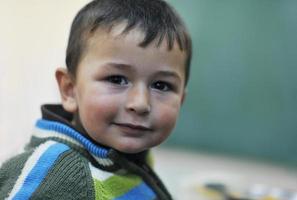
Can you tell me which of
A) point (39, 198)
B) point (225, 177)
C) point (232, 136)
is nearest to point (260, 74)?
point (232, 136)

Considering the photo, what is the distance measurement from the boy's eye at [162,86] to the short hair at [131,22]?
0.08 metres

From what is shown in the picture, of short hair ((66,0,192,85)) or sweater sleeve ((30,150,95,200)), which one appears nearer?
sweater sleeve ((30,150,95,200))

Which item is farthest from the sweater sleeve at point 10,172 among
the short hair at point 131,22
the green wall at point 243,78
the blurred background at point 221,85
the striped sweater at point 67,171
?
the green wall at point 243,78

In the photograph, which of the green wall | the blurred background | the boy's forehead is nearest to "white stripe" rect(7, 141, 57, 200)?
the boy's forehead

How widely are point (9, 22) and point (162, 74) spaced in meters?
1.16

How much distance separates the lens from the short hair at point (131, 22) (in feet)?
3.12

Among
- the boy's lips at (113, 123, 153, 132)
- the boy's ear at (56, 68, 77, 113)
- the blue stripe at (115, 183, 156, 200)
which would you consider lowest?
the blue stripe at (115, 183, 156, 200)

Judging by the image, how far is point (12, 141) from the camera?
77.9 inches

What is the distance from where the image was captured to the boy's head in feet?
3.04

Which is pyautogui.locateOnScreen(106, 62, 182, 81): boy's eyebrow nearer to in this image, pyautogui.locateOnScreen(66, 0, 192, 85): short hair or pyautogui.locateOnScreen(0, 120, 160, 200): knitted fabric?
pyautogui.locateOnScreen(66, 0, 192, 85): short hair

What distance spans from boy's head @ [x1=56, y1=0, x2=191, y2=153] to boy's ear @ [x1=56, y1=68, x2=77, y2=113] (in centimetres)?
2

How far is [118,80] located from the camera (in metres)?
0.94

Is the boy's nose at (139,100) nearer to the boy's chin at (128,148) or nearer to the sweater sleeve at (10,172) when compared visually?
the boy's chin at (128,148)

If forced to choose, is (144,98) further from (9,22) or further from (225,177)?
(225,177)
